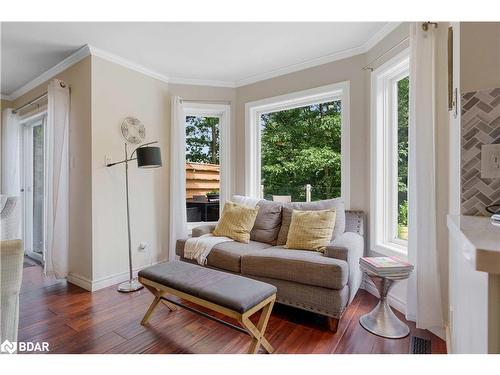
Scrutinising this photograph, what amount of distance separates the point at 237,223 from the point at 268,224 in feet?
1.10

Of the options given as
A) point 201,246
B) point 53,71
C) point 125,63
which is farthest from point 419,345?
point 53,71

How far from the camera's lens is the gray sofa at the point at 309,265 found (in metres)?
1.84

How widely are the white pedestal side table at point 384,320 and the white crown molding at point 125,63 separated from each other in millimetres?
3158

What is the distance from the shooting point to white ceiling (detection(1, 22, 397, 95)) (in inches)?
90.7

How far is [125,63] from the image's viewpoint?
2.91 m

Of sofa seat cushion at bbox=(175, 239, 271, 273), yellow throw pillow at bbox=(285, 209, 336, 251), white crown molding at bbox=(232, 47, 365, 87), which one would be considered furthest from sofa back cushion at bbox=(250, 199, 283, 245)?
white crown molding at bbox=(232, 47, 365, 87)

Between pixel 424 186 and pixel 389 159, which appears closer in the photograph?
pixel 424 186

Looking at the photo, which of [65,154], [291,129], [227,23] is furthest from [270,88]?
[65,154]

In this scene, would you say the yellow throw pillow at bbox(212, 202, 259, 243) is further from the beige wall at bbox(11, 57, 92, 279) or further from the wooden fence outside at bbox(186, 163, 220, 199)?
the beige wall at bbox(11, 57, 92, 279)

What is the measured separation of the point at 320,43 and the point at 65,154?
293cm

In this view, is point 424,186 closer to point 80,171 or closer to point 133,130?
point 133,130

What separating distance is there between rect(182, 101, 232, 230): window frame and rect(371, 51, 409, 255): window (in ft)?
5.99
